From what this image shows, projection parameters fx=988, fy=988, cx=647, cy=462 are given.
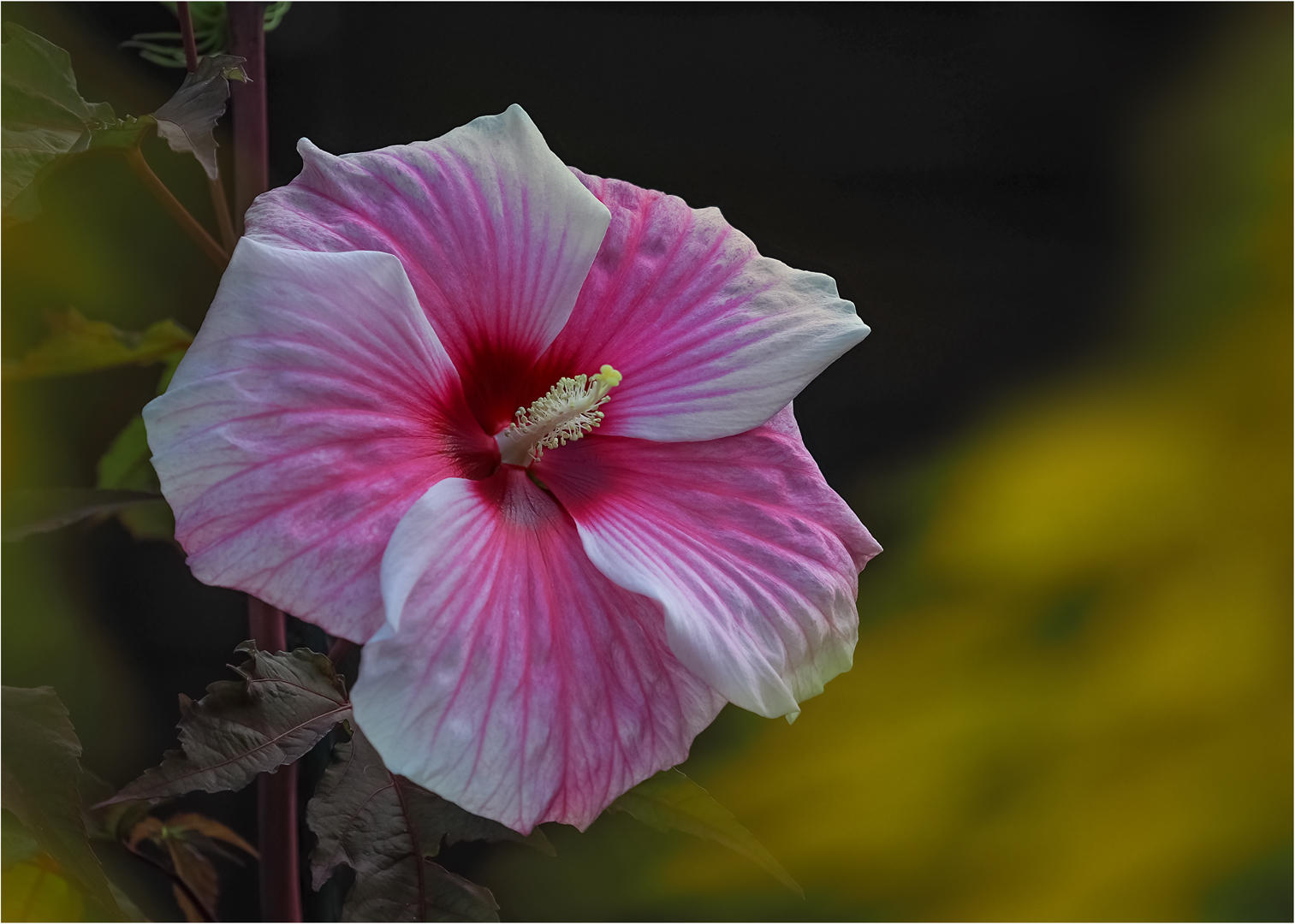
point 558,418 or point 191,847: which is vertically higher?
point 558,418

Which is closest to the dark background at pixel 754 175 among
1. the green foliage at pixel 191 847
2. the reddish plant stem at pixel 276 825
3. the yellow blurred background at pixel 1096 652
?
the yellow blurred background at pixel 1096 652

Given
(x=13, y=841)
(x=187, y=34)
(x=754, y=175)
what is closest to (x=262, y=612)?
(x=13, y=841)

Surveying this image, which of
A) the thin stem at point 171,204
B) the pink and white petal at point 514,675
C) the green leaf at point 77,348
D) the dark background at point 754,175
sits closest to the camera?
the pink and white petal at point 514,675

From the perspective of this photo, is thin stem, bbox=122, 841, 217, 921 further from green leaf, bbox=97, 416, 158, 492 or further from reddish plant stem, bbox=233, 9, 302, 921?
green leaf, bbox=97, 416, 158, 492

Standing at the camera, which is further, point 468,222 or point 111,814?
point 111,814

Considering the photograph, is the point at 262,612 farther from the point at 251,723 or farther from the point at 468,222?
the point at 468,222

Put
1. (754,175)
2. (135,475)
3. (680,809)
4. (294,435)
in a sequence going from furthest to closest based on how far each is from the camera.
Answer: (754,175)
(135,475)
(680,809)
(294,435)

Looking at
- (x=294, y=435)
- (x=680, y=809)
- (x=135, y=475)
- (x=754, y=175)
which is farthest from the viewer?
(x=754, y=175)

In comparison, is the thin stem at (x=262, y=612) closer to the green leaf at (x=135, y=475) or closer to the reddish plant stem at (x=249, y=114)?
the reddish plant stem at (x=249, y=114)
